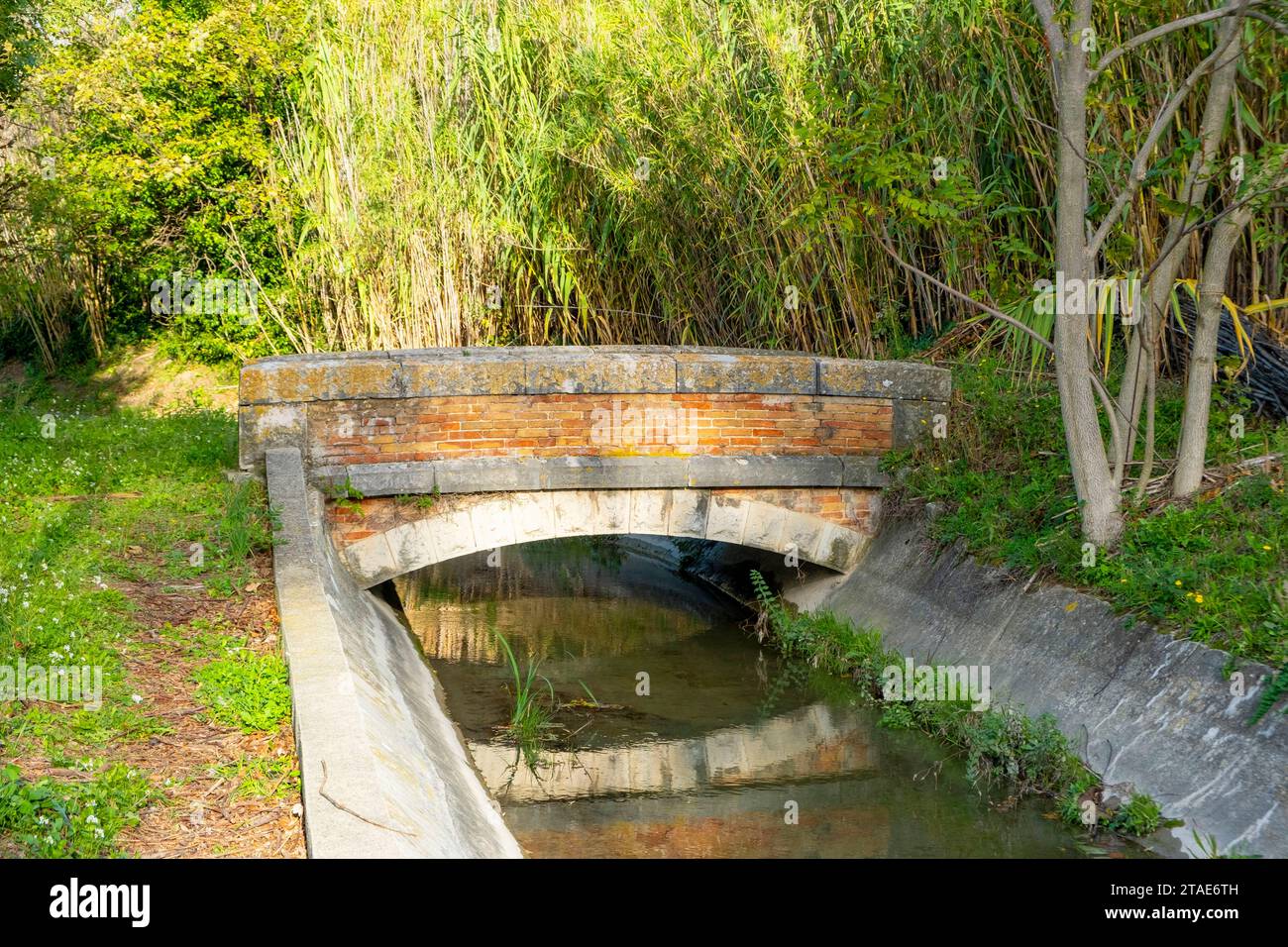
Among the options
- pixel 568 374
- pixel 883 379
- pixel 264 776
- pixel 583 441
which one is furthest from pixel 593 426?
pixel 264 776

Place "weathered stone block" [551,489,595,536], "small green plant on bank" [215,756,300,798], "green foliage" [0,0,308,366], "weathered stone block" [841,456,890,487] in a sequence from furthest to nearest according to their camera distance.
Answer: "green foliage" [0,0,308,366] < "weathered stone block" [841,456,890,487] < "weathered stone block" [551,489,595,536] < "small green plant on bank" [215,756,300,798]

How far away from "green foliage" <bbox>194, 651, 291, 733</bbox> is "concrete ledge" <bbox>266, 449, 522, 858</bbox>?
111 mm

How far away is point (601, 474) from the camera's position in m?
8.68

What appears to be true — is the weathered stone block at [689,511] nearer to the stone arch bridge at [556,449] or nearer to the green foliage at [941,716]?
the stone arch bridge at [556,449]

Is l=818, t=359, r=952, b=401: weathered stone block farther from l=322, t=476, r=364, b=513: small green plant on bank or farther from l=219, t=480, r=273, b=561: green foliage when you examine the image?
l=219, t=480, r=273, b=561: green foliage

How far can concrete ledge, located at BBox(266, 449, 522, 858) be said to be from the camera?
4074 mm

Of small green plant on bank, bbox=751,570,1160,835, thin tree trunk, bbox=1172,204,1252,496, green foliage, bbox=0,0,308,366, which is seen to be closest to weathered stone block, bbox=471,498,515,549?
small green plant on bank, bbox=751,570,1160,835

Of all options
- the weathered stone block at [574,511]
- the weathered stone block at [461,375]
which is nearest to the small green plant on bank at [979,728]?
the weathered stone block at [574,511]

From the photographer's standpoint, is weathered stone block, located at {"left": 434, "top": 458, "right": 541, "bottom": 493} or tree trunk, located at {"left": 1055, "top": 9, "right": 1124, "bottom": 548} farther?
weathered stone block, located at {"left": 434, "top": 458, "right": 541, "bottom": 493}

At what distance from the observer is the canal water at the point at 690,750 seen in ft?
20.0

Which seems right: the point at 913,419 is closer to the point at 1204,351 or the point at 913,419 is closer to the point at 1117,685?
the point at 1204,351

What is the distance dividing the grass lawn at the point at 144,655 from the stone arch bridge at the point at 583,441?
0.80 meters
